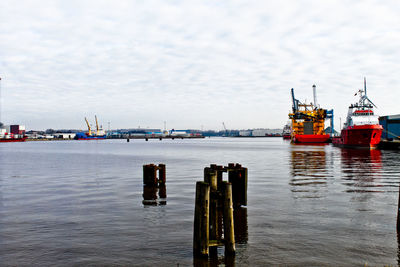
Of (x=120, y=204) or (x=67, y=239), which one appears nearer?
(x=67, y=239)

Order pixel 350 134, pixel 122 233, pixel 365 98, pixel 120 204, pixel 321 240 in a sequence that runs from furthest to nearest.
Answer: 1. pixel 365 98
2. pixel 350 134
3. pixel 120 204
4. pixel 122 233
5. pixel 321 240

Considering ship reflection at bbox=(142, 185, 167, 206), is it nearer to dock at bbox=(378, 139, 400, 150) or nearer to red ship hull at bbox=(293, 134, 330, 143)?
dock at bbox=(378, 139, 400, 150)

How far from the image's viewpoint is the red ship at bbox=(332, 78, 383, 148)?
234ft

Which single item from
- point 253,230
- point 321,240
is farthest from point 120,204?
point 321,240

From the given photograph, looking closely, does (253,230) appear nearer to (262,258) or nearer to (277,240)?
(277,240)

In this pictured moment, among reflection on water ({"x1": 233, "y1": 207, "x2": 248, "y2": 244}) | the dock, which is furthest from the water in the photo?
the dock

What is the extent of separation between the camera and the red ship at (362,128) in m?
71.2

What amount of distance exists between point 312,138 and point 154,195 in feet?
351

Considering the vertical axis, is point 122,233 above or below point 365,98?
below

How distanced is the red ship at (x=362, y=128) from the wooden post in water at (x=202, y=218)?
69748mm

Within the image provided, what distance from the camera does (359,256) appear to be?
1002cm

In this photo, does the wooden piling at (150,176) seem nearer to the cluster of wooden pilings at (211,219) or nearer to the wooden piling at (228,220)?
the cluster of wooden pilings at (211,219)

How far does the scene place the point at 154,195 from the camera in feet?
67.0

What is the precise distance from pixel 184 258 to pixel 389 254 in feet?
19.4
